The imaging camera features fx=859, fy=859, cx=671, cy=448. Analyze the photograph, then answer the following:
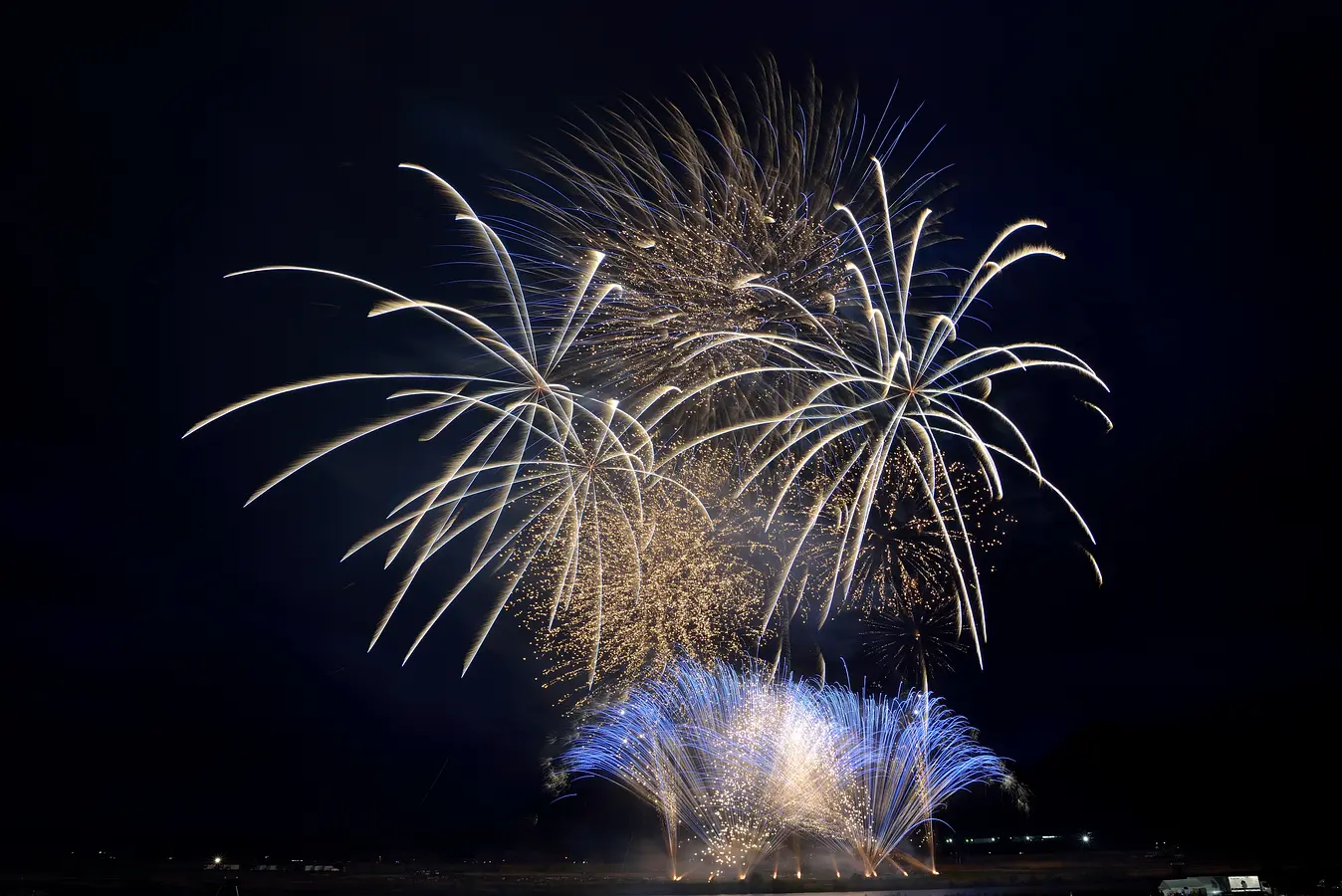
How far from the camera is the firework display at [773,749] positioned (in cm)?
3375

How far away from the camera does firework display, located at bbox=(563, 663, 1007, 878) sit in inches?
1329

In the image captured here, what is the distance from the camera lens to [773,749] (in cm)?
3431

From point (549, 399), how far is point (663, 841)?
68.8 metres

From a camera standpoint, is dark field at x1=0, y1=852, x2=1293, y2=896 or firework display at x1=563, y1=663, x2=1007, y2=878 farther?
dark field at x1=0, y1=852, x2=1293, y2=896

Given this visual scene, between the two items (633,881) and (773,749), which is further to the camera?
(633,881)

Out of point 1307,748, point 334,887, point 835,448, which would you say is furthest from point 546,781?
point 835,448

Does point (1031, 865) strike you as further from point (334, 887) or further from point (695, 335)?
point (695, 335)

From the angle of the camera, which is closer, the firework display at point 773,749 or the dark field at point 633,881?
the firework display at point 773,749

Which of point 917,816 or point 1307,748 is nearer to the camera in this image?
point 917,816

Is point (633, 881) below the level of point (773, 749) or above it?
below

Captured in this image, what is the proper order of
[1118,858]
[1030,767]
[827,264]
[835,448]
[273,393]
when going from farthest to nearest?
[1030,767] → [1118,858] → [835,448] → [827,264] → [273,393]

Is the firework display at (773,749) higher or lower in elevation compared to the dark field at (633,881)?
higher

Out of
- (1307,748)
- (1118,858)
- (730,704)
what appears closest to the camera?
(730,704)

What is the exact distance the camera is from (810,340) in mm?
22844
